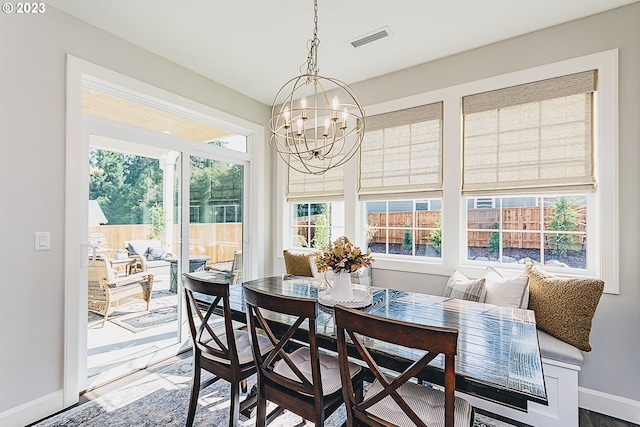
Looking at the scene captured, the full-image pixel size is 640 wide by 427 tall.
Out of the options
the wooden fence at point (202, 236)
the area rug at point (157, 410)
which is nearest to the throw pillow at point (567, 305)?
the area rug at point (157, 410)

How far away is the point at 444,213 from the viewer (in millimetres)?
2945

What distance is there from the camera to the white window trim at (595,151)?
2.21 m

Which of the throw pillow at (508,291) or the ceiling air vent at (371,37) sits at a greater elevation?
the ceiling air vent at (371,37)

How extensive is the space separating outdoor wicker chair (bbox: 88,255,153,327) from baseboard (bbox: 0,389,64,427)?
1.90 ft

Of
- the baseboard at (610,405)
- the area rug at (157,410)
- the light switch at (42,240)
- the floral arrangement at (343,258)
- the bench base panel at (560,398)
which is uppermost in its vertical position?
the light switch at (42,240)

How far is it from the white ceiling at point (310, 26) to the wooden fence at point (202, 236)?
162cm

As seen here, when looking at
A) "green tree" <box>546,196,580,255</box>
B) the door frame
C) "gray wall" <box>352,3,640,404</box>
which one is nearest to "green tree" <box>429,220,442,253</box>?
"green tree" <box>546,196,580,255</box>

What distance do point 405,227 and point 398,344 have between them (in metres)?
2.32

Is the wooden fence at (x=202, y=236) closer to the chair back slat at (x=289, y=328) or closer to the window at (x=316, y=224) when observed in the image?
the window at (x=316, y=224)

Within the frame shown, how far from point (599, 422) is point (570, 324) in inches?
29.0

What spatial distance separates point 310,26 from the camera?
8.04ft


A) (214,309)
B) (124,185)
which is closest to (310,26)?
(124,185)

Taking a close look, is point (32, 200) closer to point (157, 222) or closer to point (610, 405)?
point (157, 222)

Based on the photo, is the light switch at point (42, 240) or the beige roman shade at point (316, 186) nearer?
the light switch at point (42, 240)
